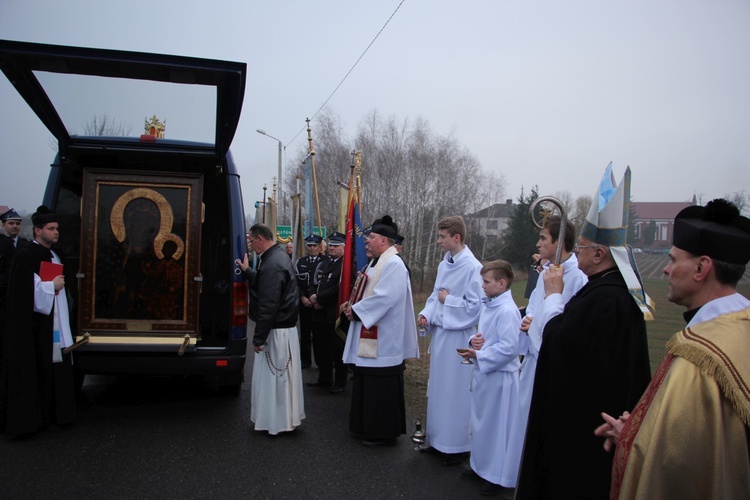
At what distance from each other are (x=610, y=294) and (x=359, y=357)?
298cm

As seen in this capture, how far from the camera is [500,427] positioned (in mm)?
4375

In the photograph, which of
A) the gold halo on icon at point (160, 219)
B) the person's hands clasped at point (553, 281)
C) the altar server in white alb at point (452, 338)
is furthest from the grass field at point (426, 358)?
the gold halo on icon at point (160, 219)

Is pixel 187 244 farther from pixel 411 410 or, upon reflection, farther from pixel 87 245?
pixel 411 410

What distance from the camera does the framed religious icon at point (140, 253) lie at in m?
5.54

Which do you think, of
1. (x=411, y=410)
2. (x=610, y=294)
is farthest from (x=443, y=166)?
(x=610, y=294)

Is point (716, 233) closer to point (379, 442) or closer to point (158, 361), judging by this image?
point (379, 442)

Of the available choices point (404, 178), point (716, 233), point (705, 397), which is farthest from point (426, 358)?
point (404, 178)

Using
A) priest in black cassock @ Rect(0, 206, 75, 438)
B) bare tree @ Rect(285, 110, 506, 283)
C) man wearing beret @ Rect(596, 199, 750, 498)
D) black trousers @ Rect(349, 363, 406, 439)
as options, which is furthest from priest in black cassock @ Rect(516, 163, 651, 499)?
bare tree @ Rect(285, 110, 506, 283)

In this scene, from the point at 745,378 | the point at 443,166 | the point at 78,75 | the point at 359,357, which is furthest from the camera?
the point at 443,166

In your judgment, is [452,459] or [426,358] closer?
[452,459]

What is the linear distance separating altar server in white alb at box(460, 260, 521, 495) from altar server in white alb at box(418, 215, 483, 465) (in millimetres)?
381

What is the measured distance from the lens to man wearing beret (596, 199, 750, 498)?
1702 mm

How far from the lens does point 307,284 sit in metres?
8.24

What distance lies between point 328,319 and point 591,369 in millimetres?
5210
